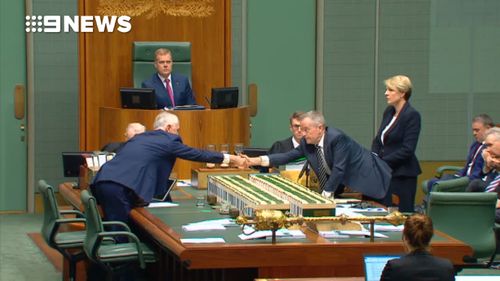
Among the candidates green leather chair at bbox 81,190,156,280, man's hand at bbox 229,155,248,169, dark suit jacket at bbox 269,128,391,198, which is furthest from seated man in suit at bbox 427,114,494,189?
green leather chair at bbox 81,190,156,280

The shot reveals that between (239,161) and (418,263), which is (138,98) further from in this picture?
(418,263)

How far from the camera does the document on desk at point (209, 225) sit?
703 cm

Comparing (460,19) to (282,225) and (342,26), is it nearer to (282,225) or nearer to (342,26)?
(342,26)

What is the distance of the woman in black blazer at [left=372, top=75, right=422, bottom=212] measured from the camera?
9.19 metres

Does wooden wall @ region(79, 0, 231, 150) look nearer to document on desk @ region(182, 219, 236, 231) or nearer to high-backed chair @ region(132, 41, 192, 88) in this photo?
high-backed chair @ region(132, 41, 192, 88)

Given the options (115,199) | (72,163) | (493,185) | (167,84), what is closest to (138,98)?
(167,84)

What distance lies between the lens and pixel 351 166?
28.0 ft

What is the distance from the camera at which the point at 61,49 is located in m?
12.6

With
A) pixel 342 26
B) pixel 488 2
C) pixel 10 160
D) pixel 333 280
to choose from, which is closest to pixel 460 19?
pixel 488 2

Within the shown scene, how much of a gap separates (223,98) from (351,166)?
281 centimetres

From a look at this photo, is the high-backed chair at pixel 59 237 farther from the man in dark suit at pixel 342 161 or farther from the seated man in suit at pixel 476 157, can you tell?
the seated man in suit at pixel 476 157

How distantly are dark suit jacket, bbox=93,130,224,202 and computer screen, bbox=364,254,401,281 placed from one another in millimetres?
3241

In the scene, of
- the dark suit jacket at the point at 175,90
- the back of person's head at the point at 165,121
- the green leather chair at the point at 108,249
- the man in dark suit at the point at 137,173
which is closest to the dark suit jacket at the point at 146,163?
the man in dark suit at the point at 137,173

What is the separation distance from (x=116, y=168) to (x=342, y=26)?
5768 millimetres
